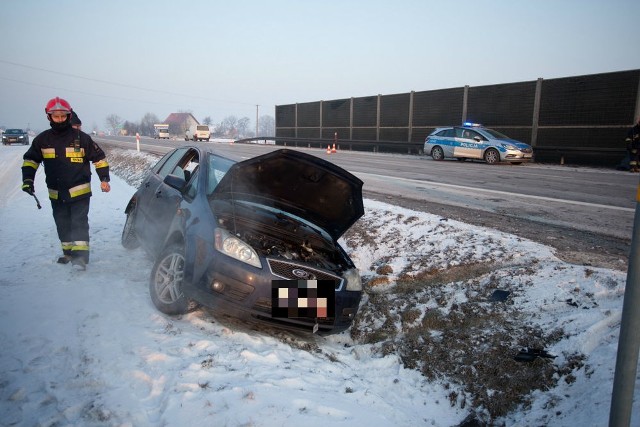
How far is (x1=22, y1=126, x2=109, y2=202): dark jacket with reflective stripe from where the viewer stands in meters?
4.73

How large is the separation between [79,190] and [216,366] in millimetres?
3098

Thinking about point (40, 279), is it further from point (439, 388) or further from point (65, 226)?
point (439, 388)

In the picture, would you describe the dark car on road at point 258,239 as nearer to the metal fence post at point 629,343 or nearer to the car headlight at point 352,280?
the car headlight at point 352,280

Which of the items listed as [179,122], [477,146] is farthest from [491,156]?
[179,122]

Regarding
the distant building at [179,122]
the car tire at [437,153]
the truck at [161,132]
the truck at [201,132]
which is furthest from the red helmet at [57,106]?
the distant building at [179,122]

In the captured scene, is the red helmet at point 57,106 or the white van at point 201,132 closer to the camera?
the red helmet at point 57,106

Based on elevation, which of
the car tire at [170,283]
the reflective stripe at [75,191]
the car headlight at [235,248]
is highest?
the reflective stripe at [75,191]

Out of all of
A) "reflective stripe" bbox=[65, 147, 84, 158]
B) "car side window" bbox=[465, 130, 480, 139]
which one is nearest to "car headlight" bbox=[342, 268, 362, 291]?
"reflective stripe" bbox=[65, 147, 84, 158]

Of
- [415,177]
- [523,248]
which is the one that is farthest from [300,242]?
[415,177]

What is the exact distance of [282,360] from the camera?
3.22 m

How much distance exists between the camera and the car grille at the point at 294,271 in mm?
3320

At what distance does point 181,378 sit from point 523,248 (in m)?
3.90

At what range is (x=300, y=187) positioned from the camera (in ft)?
13.7

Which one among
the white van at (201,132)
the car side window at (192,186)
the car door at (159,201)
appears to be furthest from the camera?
the white van at (201,132)
